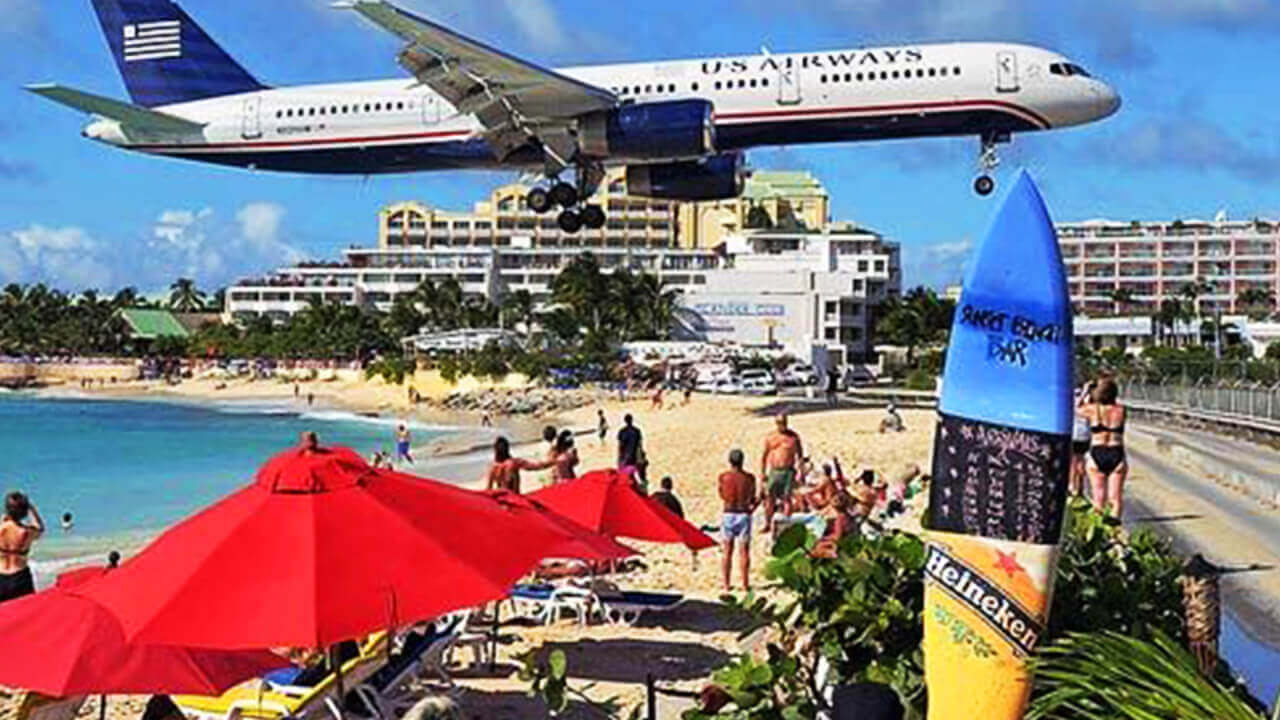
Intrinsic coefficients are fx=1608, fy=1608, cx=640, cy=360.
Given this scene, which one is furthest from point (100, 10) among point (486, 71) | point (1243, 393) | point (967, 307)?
point (967, 307)

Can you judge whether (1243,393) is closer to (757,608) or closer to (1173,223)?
(757,608)

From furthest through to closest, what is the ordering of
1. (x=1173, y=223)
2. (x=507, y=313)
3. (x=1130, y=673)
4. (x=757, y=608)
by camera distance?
(x=1173, y=223)
(x=507, y=313)
(x=757, y=608)
(x=1130, y=673)

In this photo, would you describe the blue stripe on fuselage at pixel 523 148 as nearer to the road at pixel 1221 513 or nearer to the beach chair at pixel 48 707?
the road at pixel 1221 513

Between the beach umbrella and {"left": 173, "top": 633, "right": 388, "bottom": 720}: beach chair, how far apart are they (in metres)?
1.55

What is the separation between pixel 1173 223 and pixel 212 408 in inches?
3460

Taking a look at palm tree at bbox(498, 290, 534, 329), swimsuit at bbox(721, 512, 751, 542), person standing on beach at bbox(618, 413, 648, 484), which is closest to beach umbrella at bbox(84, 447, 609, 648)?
swimsuit at bbox(721, 512, 751, 542)

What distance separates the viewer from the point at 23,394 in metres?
117

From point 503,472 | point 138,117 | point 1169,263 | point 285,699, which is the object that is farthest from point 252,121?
point 1169,263

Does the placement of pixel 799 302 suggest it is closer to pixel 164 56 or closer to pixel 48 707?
pixel 164 56

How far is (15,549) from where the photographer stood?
11156 mm

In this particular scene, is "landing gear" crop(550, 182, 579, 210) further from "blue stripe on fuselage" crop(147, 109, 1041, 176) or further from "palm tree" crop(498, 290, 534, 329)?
"palm tree" crop(498, 290, 534, 329)

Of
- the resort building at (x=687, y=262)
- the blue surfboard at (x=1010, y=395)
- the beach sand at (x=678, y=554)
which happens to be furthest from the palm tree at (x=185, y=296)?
the blue surfboard at (x=1010, y=395)

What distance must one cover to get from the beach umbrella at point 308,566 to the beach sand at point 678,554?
134 centimetres

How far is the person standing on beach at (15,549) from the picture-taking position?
1114 cm
